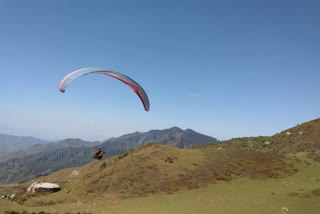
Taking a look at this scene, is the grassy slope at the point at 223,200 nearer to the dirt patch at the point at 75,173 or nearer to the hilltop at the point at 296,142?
the hilltop at the point at 296,142

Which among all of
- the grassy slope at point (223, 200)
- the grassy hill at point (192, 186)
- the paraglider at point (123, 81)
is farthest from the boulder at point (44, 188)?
the paraglider at point (123, 81)

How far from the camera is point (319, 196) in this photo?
21219 millimetres

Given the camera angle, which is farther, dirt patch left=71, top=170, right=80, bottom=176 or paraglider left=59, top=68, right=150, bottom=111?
dirt patch left=71, top=170, right=80, bottom=176

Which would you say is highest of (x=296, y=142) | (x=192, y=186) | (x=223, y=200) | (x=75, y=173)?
(x=296, y=142)

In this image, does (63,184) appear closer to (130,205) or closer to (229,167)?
(130,205)

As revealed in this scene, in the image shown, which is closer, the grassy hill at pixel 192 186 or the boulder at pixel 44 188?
the grassy hill at pixel 192 186

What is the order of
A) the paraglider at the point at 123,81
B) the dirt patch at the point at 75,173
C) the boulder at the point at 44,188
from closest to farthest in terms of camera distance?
the paraglider at the point at 123,81, the boulder at the point at 44,188, the dirt patch at the point at 75,173

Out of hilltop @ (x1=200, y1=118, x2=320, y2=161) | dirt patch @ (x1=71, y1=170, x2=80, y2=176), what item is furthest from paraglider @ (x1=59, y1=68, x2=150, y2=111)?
dirt patch @ (x1=71, y1=170, x2=80, y2=176)

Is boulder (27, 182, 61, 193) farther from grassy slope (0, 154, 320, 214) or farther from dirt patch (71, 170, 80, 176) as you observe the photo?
dirt patch (71, 170, 80, 176)

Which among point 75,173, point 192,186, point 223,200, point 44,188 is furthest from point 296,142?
point 75,173

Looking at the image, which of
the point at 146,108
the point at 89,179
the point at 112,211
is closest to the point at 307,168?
the point at 146,108

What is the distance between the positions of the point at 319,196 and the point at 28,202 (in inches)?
1260

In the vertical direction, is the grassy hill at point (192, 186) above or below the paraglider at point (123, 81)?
below

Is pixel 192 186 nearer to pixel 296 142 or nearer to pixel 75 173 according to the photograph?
pixel 296 142
